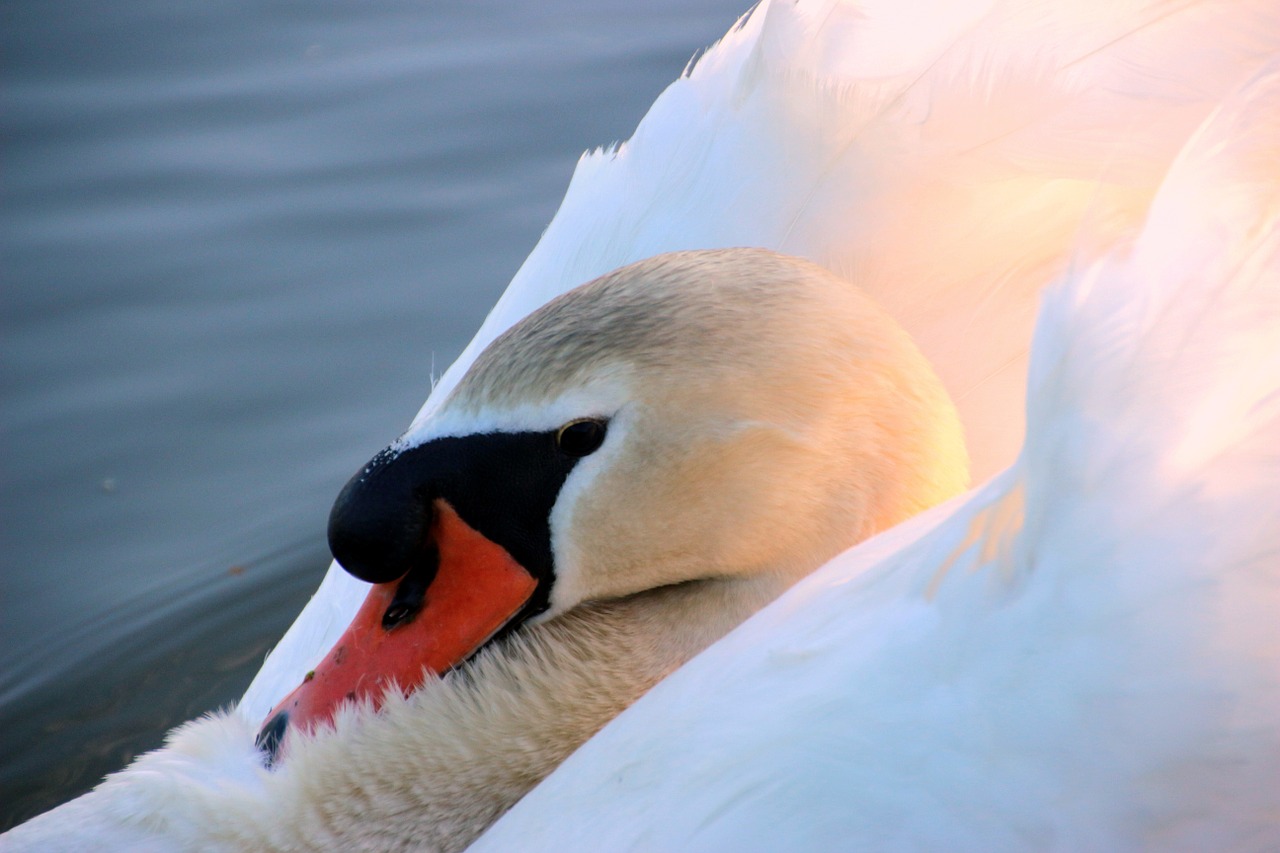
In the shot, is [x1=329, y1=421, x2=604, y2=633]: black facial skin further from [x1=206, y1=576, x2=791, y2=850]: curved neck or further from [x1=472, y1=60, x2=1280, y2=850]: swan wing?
[x1=472, y1=60, x2=1280, y2=850]: swan wing

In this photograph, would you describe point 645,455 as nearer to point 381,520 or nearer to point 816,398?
point 816,398

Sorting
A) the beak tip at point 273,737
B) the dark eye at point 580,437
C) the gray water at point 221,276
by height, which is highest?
the gray water at point 221,276

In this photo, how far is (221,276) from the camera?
482 cm

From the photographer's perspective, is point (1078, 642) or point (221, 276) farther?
point (221, 276)

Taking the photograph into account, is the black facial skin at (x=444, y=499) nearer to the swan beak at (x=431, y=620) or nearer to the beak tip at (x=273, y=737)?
the swan beak at (x=431, y=620)

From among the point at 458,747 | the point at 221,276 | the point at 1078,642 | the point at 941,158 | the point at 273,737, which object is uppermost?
the point at 221,276

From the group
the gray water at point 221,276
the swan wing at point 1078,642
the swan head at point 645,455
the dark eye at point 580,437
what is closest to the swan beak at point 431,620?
the swan head at point 645,455

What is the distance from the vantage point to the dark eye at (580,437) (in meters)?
2.21

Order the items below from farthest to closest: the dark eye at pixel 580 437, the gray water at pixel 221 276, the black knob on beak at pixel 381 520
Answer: the gray water at pixel 221 276 < the dark eye at pixel 580 437 < the black knob on beak at pixel 381 520

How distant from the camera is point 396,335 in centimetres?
464

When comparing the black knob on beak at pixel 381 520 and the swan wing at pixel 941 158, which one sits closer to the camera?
the black knob on beak at pixel 381 520

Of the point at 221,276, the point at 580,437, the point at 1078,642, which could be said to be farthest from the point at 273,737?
the point at 221,276

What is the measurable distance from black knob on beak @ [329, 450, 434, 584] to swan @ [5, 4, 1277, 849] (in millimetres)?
11

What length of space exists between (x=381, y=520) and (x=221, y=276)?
294cm
